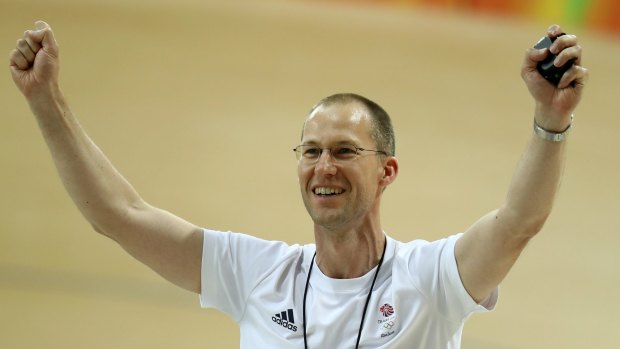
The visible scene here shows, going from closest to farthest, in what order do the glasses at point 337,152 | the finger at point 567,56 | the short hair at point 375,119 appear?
the finger at point 567,56, the glasses at point 337,152, the short hair at point 375,119

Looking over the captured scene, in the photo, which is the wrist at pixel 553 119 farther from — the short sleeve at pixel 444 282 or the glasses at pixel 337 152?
the glasses at pixel 337 152

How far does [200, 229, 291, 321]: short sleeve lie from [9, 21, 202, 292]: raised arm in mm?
37

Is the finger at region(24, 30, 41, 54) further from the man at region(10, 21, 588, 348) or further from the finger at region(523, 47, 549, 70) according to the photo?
the finger at region(523, 47, 549, 70)

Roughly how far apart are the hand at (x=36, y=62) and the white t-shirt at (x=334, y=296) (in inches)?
26.7

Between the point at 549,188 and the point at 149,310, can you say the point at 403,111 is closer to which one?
the point at 149,310

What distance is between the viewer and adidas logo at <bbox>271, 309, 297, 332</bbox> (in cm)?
277

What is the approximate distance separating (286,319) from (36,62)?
104 cm

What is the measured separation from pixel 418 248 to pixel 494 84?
488cm

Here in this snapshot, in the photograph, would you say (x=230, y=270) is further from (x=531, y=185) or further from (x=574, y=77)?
(x=574, y=77)

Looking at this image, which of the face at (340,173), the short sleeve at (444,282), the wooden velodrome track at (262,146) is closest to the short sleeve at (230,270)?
the face at (340,173)

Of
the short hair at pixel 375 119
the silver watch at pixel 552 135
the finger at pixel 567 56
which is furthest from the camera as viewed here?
the short hair at pixel 375 119

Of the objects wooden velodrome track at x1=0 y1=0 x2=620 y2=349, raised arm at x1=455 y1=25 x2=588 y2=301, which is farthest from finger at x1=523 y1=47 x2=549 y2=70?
wooden velodrome track at x1=0 y1=0 x2=620 y2=349

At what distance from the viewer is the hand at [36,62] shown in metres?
2.71

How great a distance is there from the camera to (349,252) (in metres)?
2.88
